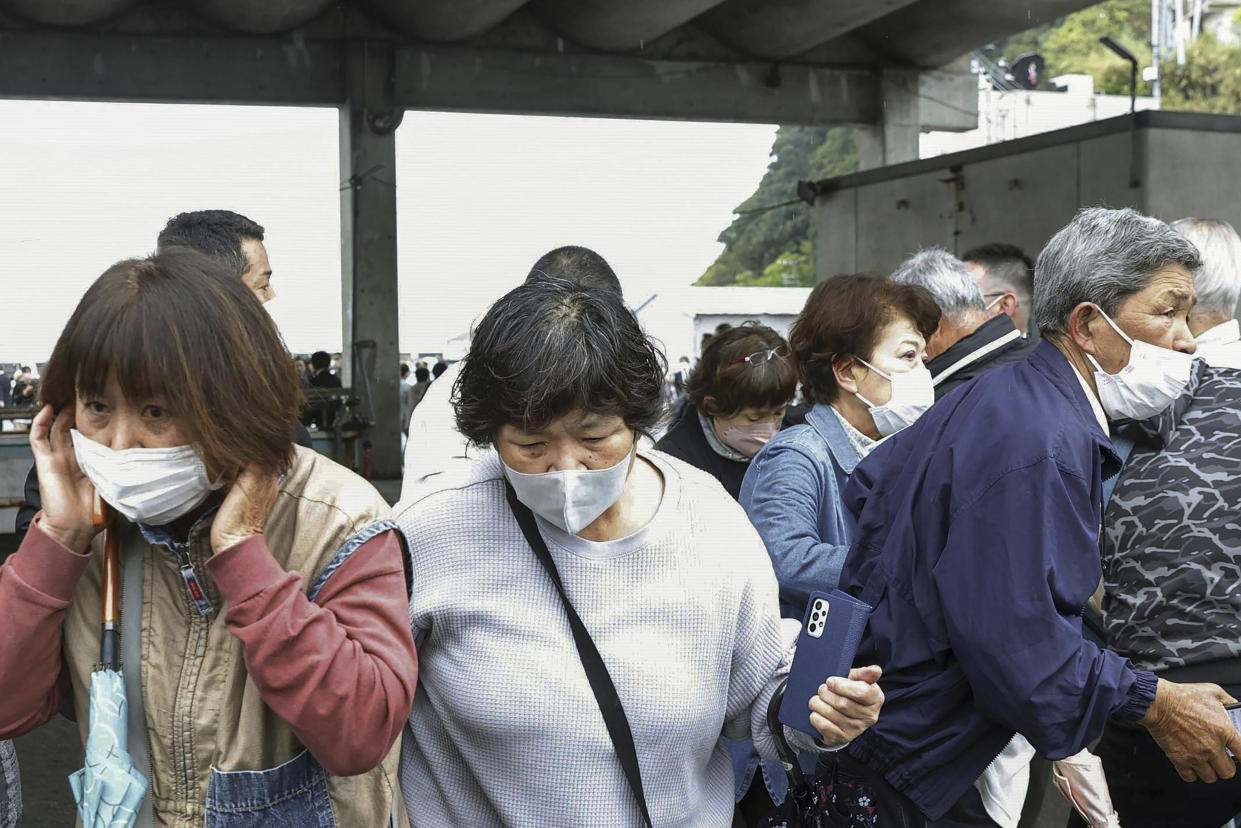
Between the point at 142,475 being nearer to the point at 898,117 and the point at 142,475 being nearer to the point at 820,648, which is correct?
the point at 820,648

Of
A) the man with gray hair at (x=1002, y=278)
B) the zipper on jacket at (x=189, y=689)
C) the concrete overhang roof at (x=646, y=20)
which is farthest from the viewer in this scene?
the concrete overhang roof at (x=646, y=20)

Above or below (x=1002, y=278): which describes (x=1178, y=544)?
below

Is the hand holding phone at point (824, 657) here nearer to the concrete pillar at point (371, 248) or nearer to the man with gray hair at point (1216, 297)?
the man with gray hair at point (1216, 297)

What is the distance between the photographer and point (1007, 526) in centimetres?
225

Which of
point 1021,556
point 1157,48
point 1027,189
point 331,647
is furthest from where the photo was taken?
point 1157,48

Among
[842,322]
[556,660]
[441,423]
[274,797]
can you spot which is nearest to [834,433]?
[842,322]

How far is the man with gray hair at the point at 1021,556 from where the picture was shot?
2254 millimetres

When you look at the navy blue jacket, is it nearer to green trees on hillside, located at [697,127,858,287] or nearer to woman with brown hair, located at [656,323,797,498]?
woman with brown hair, located at [656,323,797,498]

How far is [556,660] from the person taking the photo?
205 centimetres

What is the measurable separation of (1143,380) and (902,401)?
2.67ft

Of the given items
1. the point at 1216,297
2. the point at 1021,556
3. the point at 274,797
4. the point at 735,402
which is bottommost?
the point at 274,797

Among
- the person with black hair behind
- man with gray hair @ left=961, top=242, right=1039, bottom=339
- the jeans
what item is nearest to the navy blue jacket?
the jeans

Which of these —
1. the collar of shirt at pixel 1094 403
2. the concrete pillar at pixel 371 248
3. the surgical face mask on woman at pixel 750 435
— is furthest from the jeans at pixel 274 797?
the concrete pillar at pixel 371 248

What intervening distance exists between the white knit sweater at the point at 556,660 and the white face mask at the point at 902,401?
1.37 meters
